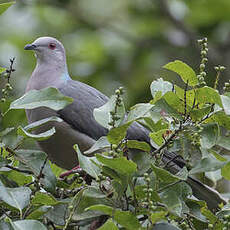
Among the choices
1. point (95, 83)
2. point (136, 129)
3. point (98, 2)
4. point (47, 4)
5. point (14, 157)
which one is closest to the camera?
point (14, 157)

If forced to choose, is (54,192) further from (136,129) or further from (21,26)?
(21,26)

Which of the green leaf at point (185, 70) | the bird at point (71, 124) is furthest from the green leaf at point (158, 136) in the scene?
the bird at point (71, 124)

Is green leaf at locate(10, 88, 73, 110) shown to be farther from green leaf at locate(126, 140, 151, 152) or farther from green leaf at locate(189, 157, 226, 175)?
green leaf at locate(189, 157, 226, 175)

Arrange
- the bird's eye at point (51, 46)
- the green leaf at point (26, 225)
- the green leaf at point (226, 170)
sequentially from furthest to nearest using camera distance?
the bird's eye at point (51, 46), the green leaf at point (226, 170), the green leaf at point (26, 225)

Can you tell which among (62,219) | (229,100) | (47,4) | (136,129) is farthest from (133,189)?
(47,4)

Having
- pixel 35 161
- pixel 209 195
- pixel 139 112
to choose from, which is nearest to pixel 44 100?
pixel 35 161

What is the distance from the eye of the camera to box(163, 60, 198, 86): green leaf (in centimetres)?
242

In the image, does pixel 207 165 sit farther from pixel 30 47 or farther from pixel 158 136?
pixel 30 47

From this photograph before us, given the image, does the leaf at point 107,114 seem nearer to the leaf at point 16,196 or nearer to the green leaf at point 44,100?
the green leaf at point 44,100

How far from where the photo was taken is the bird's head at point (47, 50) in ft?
15.1

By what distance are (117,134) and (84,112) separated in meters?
1.97

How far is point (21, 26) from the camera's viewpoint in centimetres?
751

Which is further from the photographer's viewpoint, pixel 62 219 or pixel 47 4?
pixel 47 4

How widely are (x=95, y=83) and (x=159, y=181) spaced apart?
14.6ft
